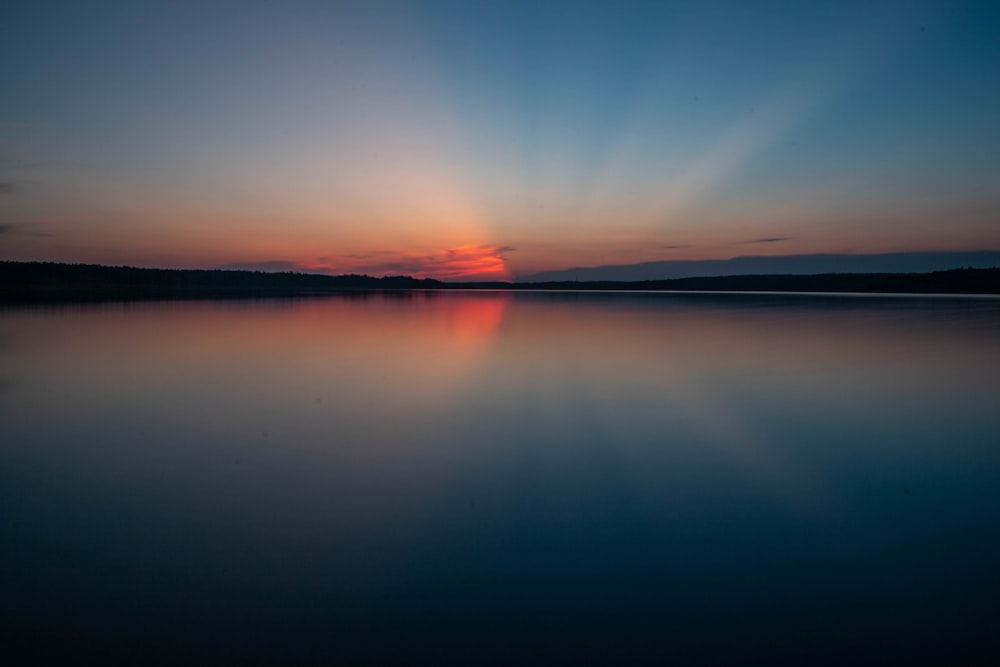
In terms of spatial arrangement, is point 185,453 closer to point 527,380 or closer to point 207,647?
point 207,647

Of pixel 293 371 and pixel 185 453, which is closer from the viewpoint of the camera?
pixel 185 453

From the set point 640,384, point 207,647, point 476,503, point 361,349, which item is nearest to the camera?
point 207,647

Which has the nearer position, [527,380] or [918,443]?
[918,443]

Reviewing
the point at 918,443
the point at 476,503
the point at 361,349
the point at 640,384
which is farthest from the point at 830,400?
the point at 361,349

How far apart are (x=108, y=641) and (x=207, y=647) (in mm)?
517

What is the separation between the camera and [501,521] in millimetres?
4266

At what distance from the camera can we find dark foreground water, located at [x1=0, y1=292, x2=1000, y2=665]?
2.84 m

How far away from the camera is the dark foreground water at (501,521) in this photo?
284 cm

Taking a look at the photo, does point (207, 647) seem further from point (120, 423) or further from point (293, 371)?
point (293, 371)

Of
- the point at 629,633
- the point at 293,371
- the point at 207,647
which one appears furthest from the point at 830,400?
the point at 293,371

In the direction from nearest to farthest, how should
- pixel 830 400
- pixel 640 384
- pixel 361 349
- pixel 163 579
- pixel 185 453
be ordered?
pixel 163 579 < pixel 185 453 < pixel 830 400 < pixel 640 384 < pixel 361 349

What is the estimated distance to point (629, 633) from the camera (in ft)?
9.37

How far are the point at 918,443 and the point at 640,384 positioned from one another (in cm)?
418

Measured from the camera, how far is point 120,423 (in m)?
7.21
